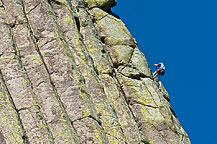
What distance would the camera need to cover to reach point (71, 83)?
3256 cm

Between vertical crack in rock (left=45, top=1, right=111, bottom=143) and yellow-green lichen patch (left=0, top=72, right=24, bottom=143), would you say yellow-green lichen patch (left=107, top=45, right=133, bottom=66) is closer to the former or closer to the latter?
vertical crack in rock (left=45, top=1, right=111, bottom=143)

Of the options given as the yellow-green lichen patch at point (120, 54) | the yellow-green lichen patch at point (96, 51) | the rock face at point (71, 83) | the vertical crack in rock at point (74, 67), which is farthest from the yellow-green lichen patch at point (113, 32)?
the vertical crack in rock at point (74, 67)

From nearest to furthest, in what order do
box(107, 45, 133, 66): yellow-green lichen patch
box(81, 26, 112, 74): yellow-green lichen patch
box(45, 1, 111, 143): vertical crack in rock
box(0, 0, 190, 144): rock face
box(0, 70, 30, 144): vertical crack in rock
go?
box(0, 70, 30, 144): vertical crack in rock < box(0, 0, 190, 144): rock face < box(45, 1, 111, 143): vertical crack in rock < box(81, 26, 112, 74): yellow-green lichen patch < box(107, 45, 133, 66): yellow-green lichen patch

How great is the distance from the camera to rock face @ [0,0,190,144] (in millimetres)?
29516

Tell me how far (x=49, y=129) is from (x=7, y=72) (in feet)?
15.1

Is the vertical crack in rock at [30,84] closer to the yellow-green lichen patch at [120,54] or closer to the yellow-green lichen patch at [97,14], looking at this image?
the yellow-green lichen patch at [120,54]

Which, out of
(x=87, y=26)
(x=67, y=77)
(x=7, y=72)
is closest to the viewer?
(x=7, y=72)

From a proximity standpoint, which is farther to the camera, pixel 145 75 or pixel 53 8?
pixel 145 75

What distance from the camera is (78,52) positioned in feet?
121

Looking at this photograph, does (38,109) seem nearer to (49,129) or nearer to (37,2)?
(49,129)

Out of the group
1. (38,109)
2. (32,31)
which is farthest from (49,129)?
(32,31)

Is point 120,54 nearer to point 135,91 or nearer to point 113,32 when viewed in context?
point 113,32

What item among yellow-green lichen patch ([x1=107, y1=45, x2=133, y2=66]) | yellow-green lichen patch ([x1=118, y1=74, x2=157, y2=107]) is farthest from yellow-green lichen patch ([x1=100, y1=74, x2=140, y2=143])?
yellow-green lichen patch ([x1=107, y1=45, x2=133, y2=66])

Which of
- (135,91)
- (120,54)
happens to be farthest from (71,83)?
(120,54)
